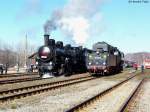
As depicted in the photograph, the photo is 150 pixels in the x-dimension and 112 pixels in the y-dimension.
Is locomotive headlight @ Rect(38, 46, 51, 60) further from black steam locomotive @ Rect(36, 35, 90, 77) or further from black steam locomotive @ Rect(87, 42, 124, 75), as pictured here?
black steam locomotive @ Rect(87, 42, 124, 75)

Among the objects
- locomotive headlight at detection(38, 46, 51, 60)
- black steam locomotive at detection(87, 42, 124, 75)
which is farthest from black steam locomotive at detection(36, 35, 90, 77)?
black steam locomotive at detection(87, 42, 124, 75)

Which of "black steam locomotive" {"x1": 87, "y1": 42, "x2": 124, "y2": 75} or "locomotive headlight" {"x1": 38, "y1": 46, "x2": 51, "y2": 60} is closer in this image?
"locomotive headlight" {"x1": 38, "y1": 46, "x2": 51, "y2": 60}

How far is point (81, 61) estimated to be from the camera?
156 ft

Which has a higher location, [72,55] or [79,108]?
[72,55]

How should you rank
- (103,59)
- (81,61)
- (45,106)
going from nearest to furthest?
(45,106) → (103,59) → (81,61)

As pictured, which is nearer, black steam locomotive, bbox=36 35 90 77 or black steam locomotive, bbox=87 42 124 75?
black steam locomotive, bbox=36 35 90 77

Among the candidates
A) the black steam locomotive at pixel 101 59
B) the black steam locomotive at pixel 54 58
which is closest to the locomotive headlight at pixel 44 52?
the black steam locomotive at pixel 54 58

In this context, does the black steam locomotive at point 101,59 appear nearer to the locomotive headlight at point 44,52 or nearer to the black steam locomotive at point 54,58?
the black steam locomotive at point 54,58

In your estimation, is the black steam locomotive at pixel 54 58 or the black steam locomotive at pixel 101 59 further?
the black steam locomotive at pixel 101 59

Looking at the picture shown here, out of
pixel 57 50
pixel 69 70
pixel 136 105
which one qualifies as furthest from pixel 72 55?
pixel 136 105

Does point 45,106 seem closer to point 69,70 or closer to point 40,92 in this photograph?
point 40,92

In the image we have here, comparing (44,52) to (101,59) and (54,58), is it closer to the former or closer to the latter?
(54,58)

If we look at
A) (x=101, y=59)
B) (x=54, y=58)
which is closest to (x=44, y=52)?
(x=54, y=58)

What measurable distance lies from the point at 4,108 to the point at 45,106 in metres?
1.78
